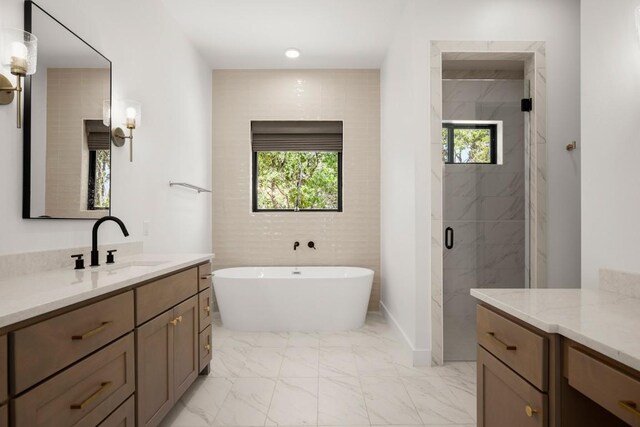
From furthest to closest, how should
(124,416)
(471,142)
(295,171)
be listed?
1. (295,171)
2. (471,142)
3. (124,416)

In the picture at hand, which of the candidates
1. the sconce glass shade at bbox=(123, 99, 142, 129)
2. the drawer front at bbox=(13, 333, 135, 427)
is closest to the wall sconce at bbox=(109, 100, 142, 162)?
the sconce glass shade at bbox=(123, 99, 142, 129)

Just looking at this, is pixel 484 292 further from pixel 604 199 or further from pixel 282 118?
pixel 282 118

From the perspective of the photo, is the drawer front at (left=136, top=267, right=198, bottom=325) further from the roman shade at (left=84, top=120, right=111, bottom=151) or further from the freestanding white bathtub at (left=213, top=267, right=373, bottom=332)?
the freestanding white bathtub at (left=213, top=267, right=373, bottom=332)

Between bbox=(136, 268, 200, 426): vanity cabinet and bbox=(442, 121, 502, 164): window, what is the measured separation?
236 centimetres

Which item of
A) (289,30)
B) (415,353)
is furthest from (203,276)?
(289,30)

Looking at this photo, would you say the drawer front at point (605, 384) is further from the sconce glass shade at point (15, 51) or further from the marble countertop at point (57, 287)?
the sconce glass shade at point (15, 51)

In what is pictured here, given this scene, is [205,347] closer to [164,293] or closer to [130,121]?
[164,293]

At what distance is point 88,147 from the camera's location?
6.80 ft

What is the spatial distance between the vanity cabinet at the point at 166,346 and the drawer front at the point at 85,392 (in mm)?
122

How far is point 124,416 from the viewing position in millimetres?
1474

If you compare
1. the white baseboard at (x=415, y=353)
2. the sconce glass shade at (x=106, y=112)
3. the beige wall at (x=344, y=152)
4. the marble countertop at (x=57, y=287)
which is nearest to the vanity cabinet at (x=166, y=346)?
the marble countertop at (x=57, y=287)

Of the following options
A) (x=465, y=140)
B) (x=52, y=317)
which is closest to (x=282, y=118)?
(x=465, y=140)

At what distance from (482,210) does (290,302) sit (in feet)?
6.49

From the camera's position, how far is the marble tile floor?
2.07 m
